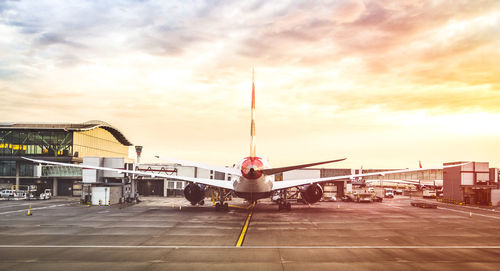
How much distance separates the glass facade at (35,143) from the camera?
76.8 metres

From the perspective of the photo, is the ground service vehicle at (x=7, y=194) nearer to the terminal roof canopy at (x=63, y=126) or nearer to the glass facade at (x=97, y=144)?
the terminal roof canopy at (x=63, y=126)

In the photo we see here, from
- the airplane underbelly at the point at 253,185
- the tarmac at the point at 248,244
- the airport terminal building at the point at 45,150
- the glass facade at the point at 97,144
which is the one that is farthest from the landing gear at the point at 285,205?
the glass facade at the point at 97,144

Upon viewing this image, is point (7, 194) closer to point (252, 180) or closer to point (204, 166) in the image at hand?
point (204, 166)

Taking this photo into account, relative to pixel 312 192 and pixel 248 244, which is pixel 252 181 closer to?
pixel 312 192

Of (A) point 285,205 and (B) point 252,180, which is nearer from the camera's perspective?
(B) point 252,180

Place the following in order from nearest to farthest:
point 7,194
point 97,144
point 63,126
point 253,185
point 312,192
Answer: point 253,185 < point 312,192 < point 7,194 < point 63,126 < point 97,144

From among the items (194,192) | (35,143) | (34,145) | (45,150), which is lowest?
(194,192)

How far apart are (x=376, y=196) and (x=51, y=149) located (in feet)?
207

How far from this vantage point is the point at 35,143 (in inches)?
3078

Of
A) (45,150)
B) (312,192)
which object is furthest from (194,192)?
(45,150)

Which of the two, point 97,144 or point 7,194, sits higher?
point 97,144

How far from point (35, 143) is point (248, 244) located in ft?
240

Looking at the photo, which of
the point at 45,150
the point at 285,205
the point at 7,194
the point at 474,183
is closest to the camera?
the point at 285,205

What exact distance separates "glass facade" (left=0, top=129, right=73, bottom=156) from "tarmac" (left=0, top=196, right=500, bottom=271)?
179ft
